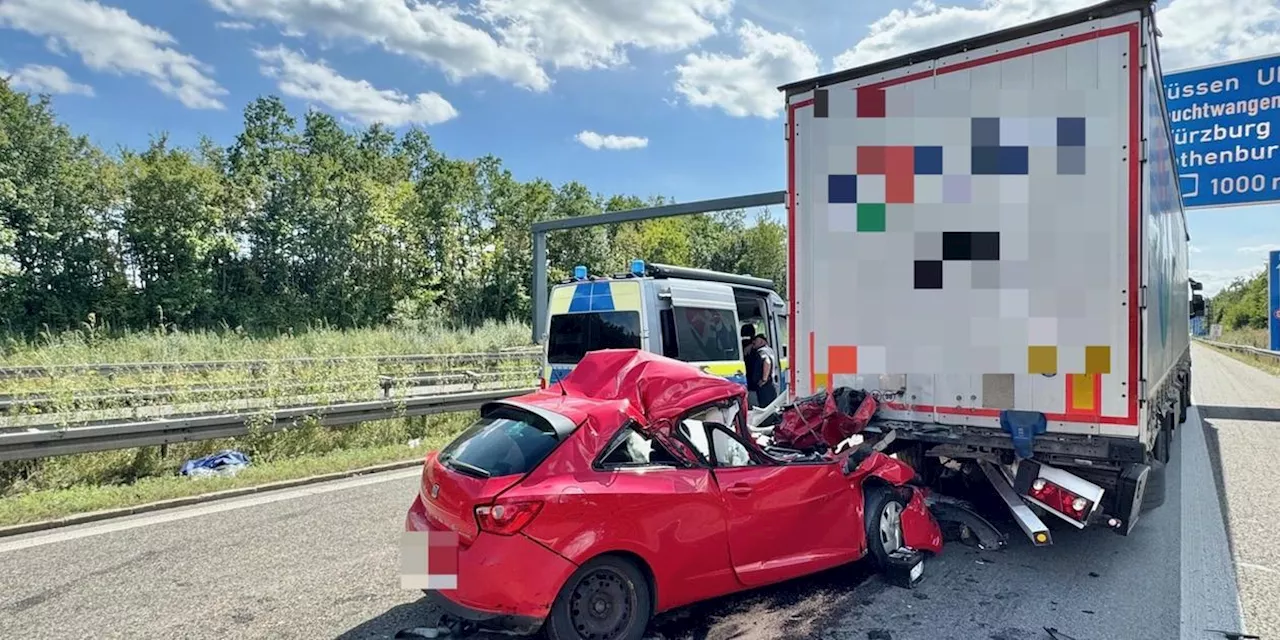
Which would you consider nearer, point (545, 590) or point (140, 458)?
point (545, 590)

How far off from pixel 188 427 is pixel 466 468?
600 cm

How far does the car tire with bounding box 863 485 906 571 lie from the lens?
15.6 feet

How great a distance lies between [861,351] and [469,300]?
38.0 metres

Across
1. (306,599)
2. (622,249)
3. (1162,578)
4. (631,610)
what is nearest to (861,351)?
(1162,578)

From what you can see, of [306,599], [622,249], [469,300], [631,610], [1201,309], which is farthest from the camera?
[622,249]

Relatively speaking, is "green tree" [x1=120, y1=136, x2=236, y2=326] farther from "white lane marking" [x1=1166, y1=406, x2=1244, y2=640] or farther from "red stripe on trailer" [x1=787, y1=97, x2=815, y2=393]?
"white lane marking" [x1=1166, y1=406, x2=1244, y2=640]

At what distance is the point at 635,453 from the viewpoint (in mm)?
3850

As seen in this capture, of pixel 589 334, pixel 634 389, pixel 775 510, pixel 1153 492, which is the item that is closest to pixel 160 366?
pixel 589 334

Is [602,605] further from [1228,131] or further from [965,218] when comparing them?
[1228,131]

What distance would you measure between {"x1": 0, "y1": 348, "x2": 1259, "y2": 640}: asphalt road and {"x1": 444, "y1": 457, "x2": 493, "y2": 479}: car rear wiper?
39.3 inches

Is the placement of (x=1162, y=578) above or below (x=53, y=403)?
below

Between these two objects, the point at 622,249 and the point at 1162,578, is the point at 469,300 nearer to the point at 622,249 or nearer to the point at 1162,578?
the point at 622,249

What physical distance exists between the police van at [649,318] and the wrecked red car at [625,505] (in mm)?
4029

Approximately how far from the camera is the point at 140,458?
7.96 m
